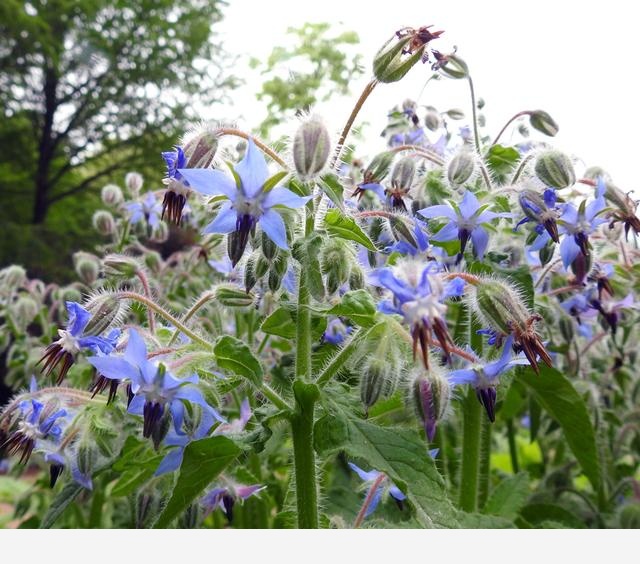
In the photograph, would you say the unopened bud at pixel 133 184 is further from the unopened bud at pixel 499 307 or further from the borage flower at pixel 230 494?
the unopened bud at pixel 499 307

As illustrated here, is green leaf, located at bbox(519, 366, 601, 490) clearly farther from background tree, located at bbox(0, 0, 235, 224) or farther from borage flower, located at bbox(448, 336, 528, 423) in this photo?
background tree, located at bbox(0, 0, 235, 224)

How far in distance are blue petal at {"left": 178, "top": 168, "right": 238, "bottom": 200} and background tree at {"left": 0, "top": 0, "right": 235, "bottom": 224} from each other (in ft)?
24.3

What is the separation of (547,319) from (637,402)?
1.62 feet

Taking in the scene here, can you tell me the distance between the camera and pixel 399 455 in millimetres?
612

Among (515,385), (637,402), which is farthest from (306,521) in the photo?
(637,402)

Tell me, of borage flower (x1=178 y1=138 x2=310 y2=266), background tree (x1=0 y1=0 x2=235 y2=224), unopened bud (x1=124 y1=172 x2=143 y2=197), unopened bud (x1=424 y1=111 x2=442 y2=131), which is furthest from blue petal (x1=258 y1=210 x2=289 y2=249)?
background tree (x1=0 y1=0 x2=235 y2=224)

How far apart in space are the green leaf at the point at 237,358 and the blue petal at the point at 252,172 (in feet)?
0.45

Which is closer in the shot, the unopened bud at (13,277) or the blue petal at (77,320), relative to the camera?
the blue petal at (77,320)

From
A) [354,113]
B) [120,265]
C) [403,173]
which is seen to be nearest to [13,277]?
[120,265]

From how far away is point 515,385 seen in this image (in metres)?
1.19

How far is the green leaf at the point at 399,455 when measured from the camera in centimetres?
58

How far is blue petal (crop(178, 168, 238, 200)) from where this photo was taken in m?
0.63

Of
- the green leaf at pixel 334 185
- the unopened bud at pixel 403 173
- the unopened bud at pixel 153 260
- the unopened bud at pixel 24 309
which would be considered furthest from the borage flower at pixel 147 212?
the green leaf at pixel 334 185

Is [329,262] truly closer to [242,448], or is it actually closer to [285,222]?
[285,222]
